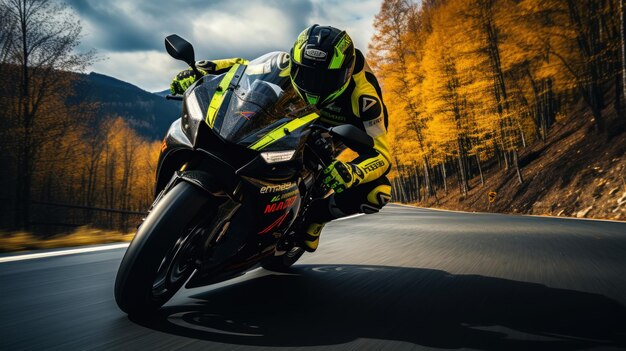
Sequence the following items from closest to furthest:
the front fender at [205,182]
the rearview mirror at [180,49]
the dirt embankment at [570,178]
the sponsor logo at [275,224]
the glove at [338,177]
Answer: the front fender at [205,182] < the sponsor logo at [275,224] < the glove at [338,177] < the rearview mirror at [180,49] < the dirt embankment at [570,178]

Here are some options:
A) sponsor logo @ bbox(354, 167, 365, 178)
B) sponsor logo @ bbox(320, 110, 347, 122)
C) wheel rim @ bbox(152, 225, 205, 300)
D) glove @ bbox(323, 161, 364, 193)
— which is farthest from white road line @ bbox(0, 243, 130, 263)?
sponsor logo @ bbox(354, 167, 365, 178)

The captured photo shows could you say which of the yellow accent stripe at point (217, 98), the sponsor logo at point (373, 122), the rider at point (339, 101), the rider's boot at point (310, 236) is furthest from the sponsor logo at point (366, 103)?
the yellow accent stripe at point (217, 98)

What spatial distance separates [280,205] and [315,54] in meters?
1.16

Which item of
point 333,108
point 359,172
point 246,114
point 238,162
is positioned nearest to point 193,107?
point 246,114

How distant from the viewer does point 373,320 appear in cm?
226

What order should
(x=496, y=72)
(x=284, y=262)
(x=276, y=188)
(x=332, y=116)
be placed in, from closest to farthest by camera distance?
(x=276, y=188) < (x=332, y=116) < (x=284, y=262) < (x=496, y=72)

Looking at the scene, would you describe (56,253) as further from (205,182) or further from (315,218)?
(205,182)

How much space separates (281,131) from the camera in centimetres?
232

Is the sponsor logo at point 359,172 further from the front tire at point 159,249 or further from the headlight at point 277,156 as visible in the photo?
the front tire at point 159,249

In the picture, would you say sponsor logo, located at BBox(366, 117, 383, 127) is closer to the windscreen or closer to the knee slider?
the knee slider

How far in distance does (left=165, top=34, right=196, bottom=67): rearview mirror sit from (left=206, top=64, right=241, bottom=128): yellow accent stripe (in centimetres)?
31

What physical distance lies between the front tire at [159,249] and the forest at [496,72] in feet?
56.5

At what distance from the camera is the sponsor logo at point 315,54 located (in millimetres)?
2852

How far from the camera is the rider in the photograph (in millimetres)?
2848
